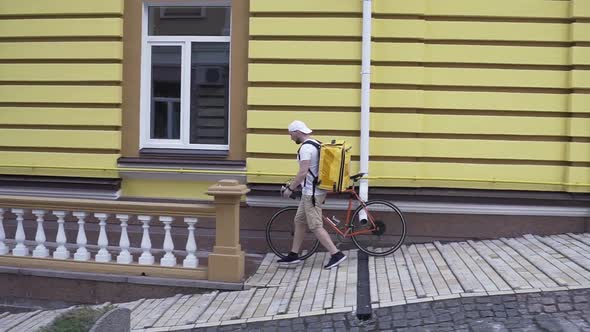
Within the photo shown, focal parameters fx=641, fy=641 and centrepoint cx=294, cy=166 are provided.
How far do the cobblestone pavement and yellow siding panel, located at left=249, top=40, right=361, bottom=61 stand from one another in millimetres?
3493

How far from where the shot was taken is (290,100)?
8047 mm

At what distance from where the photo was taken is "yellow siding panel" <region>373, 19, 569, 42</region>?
25.9 ft

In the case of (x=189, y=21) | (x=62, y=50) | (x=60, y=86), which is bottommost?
(x=60, y=86)

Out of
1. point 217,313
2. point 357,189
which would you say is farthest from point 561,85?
point 217,313

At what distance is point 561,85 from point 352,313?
4.22 m

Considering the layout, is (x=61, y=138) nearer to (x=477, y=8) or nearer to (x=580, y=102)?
(x=477, y=8)

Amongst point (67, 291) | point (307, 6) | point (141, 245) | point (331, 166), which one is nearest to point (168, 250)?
point (141, 245)

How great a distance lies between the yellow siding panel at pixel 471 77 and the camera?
25.9 feet

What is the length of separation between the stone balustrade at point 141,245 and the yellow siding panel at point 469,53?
2627mm

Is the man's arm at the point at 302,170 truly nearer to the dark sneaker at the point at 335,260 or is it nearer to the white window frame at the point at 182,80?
the dark sneaker at the point at 335,260

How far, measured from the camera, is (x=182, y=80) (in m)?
8.69

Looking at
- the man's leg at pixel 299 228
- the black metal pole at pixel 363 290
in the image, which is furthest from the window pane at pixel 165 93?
the black metal pole at pixel 363 290

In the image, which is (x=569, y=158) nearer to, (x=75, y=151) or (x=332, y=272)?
(x=332, y=272)

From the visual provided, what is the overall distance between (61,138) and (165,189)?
1.56 meters
